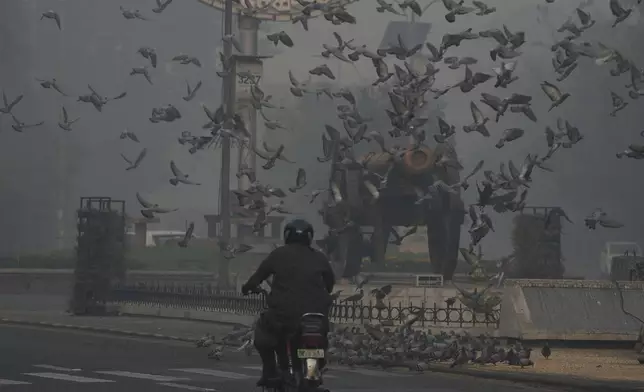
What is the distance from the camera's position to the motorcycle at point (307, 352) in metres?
12.7

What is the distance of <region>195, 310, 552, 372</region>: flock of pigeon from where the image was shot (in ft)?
78.5

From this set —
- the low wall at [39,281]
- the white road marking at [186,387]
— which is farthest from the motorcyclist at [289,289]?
the low wall at [39,281]

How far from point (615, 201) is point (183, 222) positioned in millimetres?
32731

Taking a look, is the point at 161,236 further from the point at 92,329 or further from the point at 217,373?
the point at 217,373

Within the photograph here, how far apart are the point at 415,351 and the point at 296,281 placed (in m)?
11.6

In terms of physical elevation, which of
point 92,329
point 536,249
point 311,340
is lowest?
point 92,329

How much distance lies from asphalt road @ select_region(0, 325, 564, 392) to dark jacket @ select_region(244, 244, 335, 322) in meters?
5.60

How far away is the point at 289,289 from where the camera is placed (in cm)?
1320

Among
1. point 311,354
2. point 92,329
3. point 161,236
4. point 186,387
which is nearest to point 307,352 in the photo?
point 311,354

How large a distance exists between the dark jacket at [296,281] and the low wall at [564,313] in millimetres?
15566

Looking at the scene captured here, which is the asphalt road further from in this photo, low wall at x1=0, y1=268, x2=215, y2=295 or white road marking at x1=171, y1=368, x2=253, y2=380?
low wall at x1=0, y1=268, x2=215, y2=295

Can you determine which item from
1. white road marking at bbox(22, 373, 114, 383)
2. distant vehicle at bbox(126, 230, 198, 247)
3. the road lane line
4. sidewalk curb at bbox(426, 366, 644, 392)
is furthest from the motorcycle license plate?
distant vehicle at bbox(126, 230, 198, 247)

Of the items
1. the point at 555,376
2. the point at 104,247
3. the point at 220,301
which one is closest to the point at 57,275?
the point at 104,247

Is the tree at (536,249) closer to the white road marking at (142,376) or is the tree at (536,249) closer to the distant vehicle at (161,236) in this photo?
the white road marking at (142,376)
